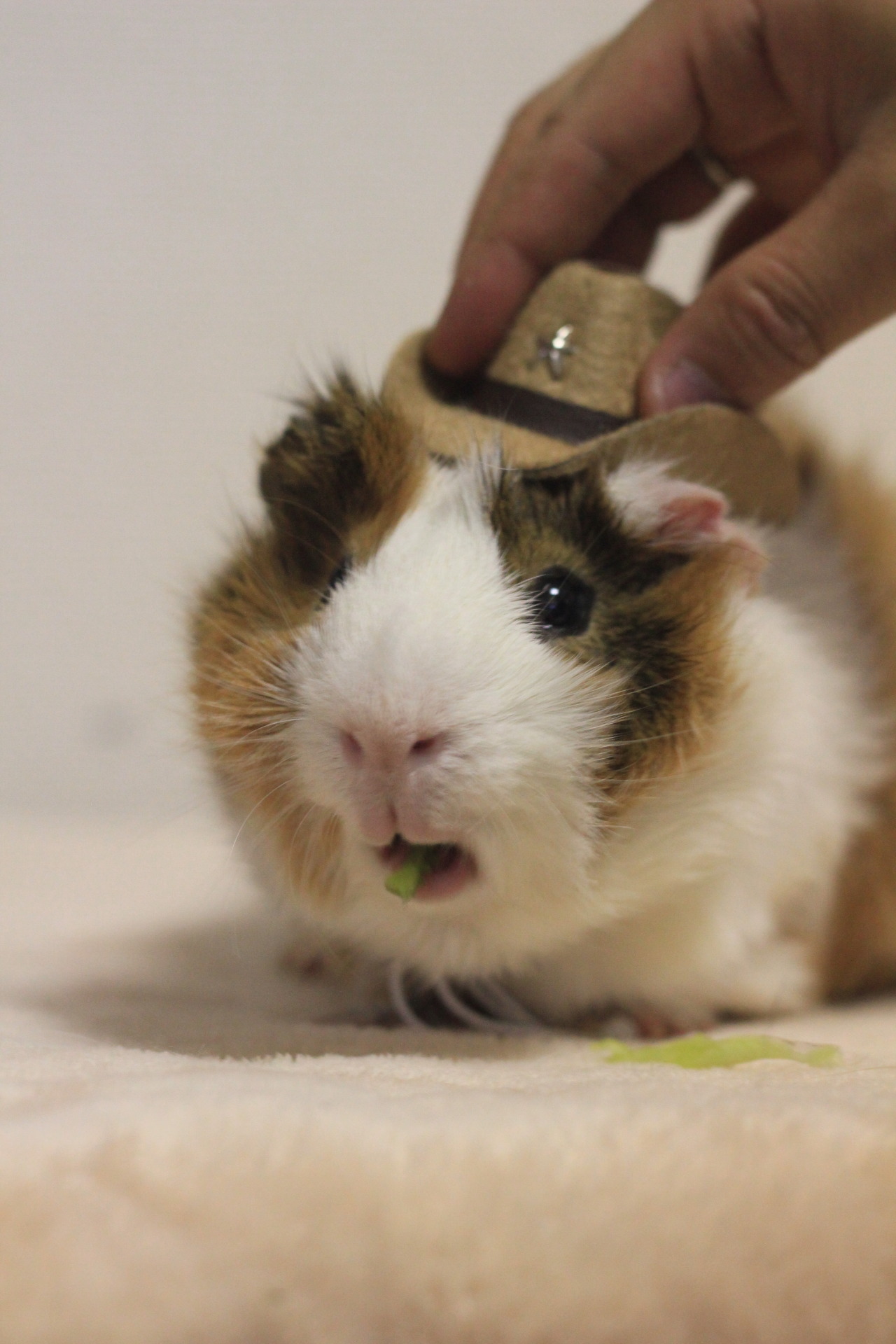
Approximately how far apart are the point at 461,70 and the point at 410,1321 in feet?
8.54

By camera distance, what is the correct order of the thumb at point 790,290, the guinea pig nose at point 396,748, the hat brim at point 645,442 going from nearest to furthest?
the guinea pig nose at point 396,748 < the hat brim at point 645,442 < the thumb at point 790,290

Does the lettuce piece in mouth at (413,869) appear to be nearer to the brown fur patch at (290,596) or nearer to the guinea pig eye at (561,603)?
the brown fur patch at (290,596)

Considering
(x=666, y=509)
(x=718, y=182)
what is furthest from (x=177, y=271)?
(x=666, y=509)

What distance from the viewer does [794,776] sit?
48.8 inches

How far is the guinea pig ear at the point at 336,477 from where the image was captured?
1114 mm

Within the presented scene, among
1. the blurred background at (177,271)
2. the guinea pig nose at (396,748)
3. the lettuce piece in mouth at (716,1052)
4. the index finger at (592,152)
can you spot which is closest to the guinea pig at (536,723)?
the guinea pig nose at (396,748)

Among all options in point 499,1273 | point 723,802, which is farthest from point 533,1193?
point 723,802

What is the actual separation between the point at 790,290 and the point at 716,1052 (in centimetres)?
80

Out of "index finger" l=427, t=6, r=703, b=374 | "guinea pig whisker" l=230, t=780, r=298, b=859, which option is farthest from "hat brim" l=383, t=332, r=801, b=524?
"guinea pig whisker" l=230, t=780, r=298, b=859

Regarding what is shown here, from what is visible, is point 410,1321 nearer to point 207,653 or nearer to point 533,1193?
point 533,1193

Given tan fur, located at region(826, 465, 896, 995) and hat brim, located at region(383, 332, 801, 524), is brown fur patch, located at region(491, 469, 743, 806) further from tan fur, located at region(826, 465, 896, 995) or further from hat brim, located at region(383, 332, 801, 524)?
tan fur, located at region(826, 465, 896, 995)

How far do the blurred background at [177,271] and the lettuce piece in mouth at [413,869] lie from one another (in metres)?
1.56

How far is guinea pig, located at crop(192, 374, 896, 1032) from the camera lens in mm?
938

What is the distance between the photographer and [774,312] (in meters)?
1.24
